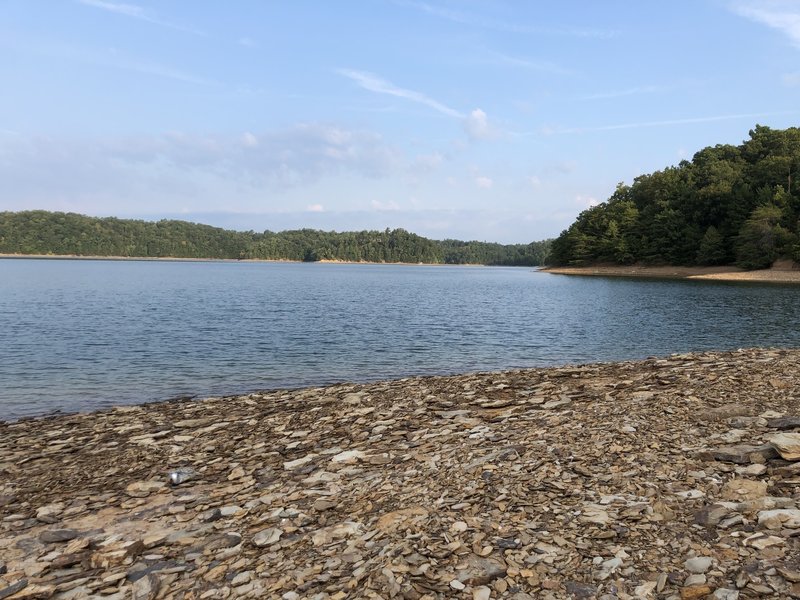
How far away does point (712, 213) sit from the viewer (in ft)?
400

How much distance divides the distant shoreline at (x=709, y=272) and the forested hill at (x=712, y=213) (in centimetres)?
210

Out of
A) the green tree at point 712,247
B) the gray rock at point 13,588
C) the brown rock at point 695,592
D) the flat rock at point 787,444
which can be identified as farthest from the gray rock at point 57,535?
the green tree at point 712,247

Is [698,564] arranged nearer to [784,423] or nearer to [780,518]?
[780,518]

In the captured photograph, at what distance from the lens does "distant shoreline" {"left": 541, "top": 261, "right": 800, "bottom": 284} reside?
314 feet

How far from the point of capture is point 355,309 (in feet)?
167

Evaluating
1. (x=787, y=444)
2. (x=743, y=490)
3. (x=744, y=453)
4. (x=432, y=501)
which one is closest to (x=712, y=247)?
(x=787, y=444)

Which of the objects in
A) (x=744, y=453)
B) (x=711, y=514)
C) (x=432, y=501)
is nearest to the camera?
(x=711, y=514)

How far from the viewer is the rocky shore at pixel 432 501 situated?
5527mm

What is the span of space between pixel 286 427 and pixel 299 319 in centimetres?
2934

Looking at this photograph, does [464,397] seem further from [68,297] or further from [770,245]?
[770,245]

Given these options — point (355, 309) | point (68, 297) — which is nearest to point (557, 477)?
point (355, 309)

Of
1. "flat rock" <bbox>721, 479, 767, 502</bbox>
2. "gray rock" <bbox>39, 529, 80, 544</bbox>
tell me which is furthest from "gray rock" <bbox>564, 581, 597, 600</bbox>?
"gray rock" <bbox>39, 529, 80, 544</bbox>

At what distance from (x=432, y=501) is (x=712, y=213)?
137807 mm

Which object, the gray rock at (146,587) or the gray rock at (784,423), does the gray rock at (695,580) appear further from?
the gray rock at (146,587)
